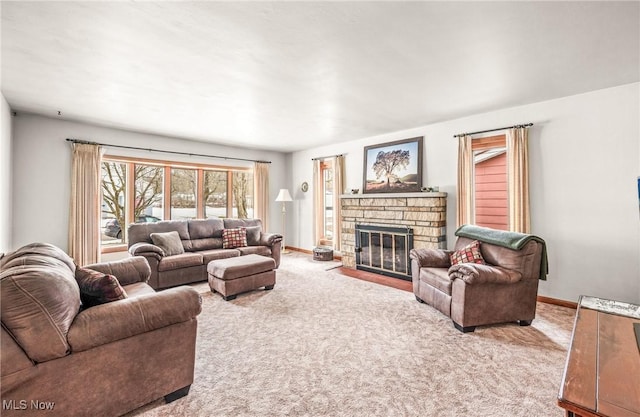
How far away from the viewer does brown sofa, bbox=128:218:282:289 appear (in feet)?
13.0

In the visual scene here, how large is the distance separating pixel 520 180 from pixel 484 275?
1.76 meters

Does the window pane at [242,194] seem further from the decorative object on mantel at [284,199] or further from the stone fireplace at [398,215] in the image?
the stone fireplace at [398,215]

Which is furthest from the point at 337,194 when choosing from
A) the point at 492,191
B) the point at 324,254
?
the point at 492,191

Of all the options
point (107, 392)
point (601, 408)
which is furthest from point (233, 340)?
point (601, 408)

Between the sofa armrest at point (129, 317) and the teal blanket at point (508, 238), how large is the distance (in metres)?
2.96

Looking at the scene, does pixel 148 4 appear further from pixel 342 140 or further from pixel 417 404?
pixel 342 140

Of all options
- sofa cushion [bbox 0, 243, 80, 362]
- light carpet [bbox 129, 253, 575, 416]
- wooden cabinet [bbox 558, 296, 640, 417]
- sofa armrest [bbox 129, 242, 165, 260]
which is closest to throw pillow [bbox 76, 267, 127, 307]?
sofa cushion [bbox 0, 243, 80, 362]

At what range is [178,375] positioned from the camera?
1.77m

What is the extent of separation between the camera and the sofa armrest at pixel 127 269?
8.70ft

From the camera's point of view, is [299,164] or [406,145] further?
[299,164]

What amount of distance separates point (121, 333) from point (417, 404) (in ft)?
5.89

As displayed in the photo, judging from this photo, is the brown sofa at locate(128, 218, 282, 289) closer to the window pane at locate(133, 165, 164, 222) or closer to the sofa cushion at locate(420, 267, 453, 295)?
the window pane at locate(133, 165, 164, 222)

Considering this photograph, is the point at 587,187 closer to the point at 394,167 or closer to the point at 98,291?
A: the point at 394,167

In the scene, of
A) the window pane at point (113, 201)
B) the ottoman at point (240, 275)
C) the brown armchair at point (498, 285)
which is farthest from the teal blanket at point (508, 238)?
the window pane at point (113, 201)
